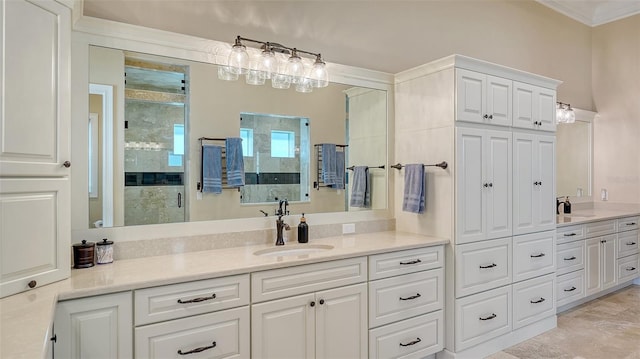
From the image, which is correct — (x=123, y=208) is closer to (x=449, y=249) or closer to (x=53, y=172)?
(x=53, y=172)

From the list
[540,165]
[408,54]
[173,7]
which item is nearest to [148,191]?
[173,7]

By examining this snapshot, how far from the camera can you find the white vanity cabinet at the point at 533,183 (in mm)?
3121

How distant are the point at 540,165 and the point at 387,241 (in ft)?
5.37

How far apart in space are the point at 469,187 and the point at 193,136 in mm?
1962

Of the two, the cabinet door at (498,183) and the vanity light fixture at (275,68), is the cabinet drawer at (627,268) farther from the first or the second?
the vanity light fixture at (275,68)

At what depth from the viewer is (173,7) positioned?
2.38m

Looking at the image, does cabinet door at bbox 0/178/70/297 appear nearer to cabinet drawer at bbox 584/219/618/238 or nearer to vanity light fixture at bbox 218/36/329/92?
vanity light fixture at bbox 218/36/329/92

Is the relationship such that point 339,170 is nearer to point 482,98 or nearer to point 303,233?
point 303,233

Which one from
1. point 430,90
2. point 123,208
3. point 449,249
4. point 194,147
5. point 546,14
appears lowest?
point 449,249

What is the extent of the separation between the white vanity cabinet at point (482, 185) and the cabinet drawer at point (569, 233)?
949 millimetres

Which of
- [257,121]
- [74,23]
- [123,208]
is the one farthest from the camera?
[257,121]

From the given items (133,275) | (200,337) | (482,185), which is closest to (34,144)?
(133,275)

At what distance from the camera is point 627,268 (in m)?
4.43

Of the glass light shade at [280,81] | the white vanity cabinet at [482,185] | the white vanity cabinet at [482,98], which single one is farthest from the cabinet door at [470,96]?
the glass light shade at [280,81]
